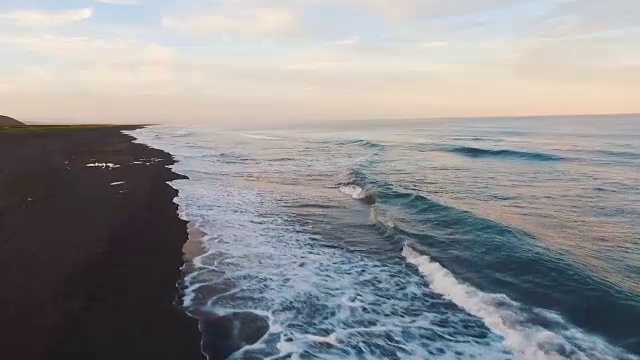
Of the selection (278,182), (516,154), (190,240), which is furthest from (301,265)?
(516,154)

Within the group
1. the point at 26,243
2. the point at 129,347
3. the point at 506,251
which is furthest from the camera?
the point at 506,251

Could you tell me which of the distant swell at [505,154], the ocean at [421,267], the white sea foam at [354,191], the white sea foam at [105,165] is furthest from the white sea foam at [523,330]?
the distant swell at [505,154]

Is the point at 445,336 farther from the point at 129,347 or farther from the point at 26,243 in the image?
the point at 26,243

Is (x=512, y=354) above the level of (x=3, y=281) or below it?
below

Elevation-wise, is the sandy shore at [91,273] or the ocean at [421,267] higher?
the sandy shore at [91,273]

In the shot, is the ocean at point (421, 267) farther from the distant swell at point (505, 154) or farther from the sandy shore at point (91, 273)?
the distant swell at point (505, 154)

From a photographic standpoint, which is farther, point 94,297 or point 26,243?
point 26,243
